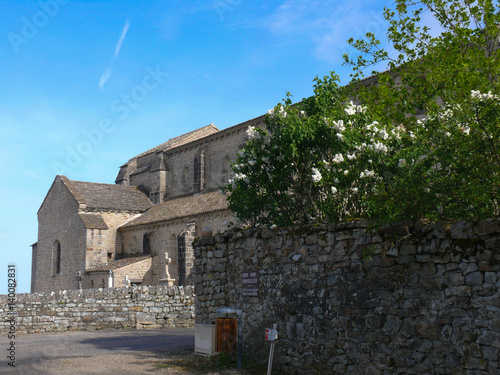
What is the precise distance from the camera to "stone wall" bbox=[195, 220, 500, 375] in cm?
655

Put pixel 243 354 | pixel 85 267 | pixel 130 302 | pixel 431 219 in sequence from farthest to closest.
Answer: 1. pixel 85 267
2. pixel 130 302
3. pixel 243 354
4. pixel 431 219

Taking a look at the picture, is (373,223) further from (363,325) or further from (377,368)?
(377,368)

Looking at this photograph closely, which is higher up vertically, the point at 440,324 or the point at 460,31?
the point at 460,31

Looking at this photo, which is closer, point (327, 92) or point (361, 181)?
point (361, 181)

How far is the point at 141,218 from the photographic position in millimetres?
36656

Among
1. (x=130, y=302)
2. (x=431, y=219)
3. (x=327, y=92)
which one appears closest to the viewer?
(x=431, y=219)

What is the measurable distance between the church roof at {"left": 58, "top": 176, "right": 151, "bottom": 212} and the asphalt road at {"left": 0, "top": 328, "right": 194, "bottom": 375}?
19545 millimetres

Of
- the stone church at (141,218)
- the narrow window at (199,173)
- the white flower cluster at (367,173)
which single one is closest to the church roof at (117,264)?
the stone church at (141,218)

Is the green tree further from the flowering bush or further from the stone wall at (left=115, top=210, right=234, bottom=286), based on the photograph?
the stone wall at (left=115, top=210, right=234, bottom=286)

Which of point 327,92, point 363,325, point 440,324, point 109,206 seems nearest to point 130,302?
point 327,92

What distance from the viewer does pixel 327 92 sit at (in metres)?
12.2

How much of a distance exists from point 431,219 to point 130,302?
49.3 feet

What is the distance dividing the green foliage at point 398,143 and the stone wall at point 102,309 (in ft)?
28.0

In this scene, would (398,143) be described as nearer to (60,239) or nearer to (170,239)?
(170,239)
